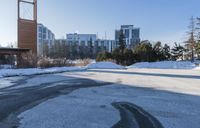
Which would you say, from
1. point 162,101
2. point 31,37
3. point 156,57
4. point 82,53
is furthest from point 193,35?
point 162,101

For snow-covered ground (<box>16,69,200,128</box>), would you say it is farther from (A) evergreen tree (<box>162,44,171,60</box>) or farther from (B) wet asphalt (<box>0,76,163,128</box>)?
(A) evergreen tree (<box>162,44,171,60</box>)

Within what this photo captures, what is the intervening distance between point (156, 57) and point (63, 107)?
5538cm

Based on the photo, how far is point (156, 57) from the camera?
198 ft

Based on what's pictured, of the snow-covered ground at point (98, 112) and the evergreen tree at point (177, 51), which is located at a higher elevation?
the evergreen tree at point (177, 51)

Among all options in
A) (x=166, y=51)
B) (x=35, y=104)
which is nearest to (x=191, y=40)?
(x=166, y=51)

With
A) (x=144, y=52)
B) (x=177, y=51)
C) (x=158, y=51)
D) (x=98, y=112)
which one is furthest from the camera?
(x=177, y=51)

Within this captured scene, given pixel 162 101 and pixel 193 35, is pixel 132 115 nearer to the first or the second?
pixel 162 101

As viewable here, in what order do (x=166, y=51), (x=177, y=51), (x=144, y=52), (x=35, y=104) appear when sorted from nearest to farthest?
(x=35, y=104)
(x=144, y=52)
(x=166, y=51)
(x=177, y=51)

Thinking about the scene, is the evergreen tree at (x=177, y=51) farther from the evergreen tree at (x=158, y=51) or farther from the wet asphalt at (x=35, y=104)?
the wet asphalt at (x=35, y=104)

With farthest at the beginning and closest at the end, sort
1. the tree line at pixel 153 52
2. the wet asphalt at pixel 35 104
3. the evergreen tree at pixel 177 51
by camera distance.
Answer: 1. the evergreen tree at pixel 177 51
2. the tree line at pixel 153 52
3. the wet asphalt at pixel 35 104

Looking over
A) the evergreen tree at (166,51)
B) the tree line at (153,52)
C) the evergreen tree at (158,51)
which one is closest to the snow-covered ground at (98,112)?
the tree line at (153,52)

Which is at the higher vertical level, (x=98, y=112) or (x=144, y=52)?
(x=144, y=52)

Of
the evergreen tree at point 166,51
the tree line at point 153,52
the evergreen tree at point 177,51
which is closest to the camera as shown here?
the tree line at point 153,52

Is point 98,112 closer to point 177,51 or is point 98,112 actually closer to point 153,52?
point 153,52
